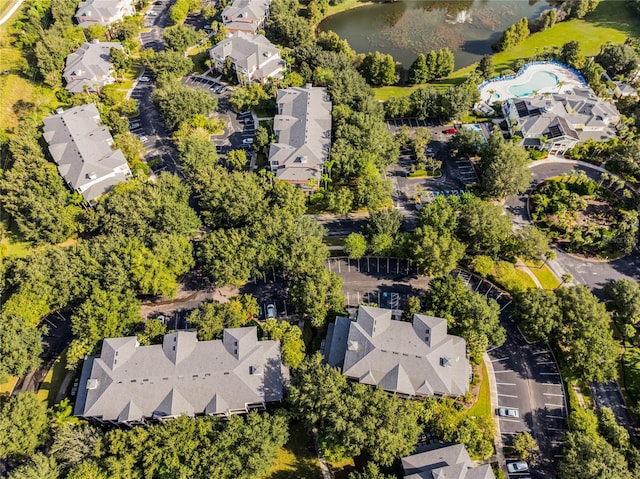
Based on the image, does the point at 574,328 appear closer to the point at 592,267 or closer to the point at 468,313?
the point at 468,313

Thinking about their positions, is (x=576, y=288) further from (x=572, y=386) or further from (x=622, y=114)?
(x=622, y=114)

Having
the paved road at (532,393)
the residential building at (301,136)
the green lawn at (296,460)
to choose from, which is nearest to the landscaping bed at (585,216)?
the paved road at (532,393)

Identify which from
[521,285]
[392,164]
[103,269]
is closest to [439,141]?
[392,164]

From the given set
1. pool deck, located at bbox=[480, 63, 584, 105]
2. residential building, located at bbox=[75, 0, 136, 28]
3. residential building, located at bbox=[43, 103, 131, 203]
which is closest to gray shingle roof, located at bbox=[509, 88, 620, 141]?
pool deck, located at bbox=[480, 63, 584, 105]

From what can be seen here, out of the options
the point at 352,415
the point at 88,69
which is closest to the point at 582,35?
the point at 352,415

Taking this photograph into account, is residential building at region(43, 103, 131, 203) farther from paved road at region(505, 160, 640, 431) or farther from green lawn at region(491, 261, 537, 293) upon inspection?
paved road at region(505, 160, 640, 431)

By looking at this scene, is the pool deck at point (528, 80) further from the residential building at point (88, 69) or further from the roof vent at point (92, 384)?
the roof vent at point (92, 384)
